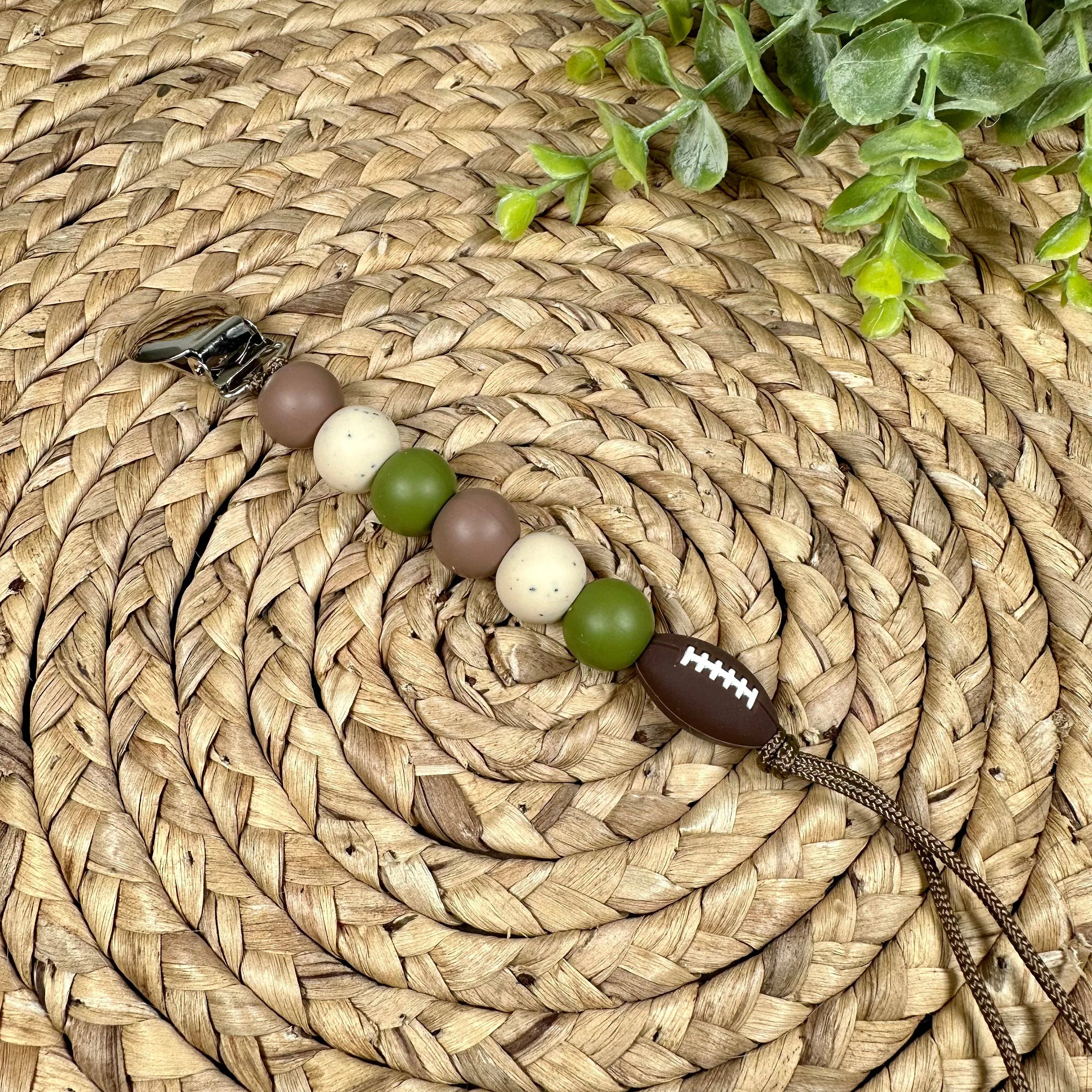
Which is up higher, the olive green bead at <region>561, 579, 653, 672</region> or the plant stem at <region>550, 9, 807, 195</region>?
the plant stem at <region>550, 9, 807, 195</region>

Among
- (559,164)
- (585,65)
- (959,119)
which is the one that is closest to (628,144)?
(559,164)

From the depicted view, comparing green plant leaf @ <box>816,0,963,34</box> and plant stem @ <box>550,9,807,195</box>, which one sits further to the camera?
A: plant stem @ <box>550,9,807,195</box>

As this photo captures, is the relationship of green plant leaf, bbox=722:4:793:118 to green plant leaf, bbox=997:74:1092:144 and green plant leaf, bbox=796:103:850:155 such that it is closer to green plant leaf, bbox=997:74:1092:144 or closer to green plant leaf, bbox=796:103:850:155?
green plant leaf, bbox=796:103:850:155

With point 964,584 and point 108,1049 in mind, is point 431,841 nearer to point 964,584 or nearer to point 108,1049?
point 108,1049

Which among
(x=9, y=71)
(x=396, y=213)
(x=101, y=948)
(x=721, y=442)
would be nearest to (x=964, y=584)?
(x=721, y=442)

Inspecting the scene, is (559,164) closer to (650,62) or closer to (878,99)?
(650,62)

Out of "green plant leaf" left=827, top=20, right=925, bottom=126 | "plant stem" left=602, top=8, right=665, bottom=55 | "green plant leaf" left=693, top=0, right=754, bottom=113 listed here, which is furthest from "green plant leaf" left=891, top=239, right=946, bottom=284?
"plant stem" left=602, top=8, right=665, bottom=55
